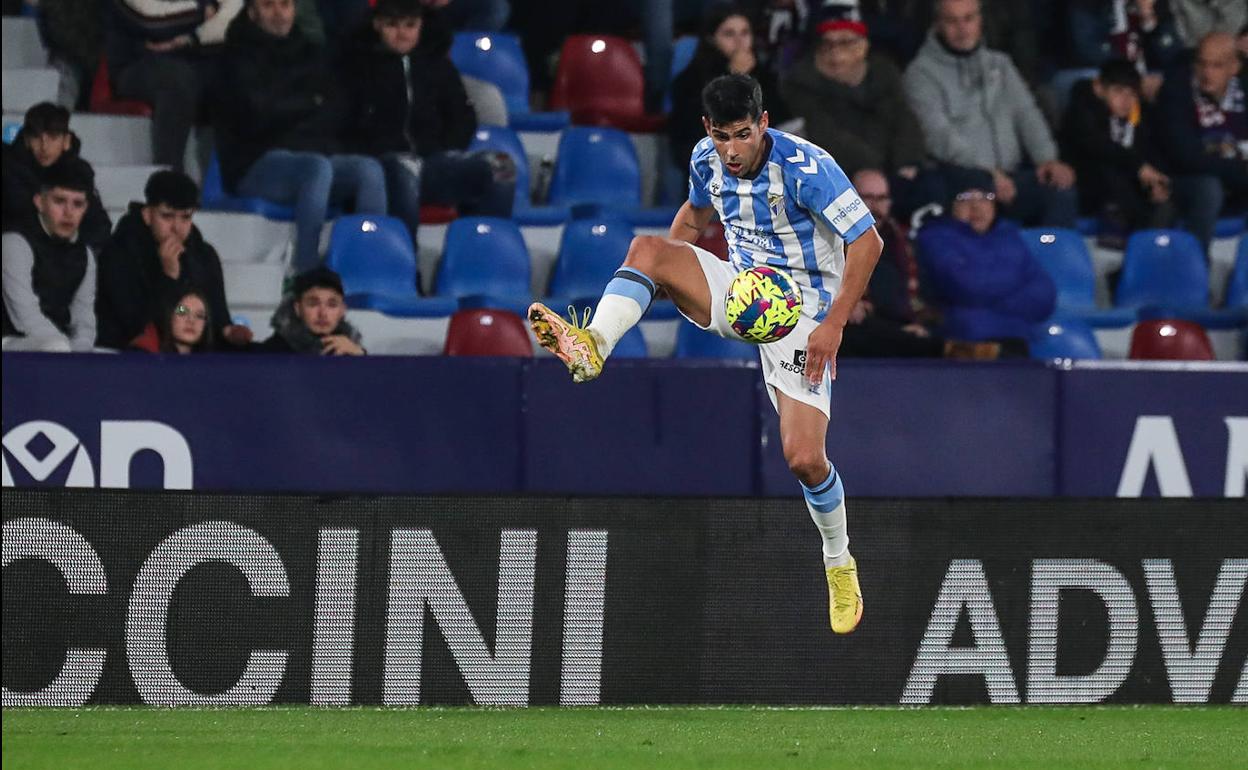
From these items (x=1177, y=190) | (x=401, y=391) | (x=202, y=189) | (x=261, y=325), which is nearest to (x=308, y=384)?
(x=401, y=391)

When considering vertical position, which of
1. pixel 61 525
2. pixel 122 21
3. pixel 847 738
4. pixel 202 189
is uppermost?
pixel 122 21

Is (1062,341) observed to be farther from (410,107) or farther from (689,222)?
(689,222)

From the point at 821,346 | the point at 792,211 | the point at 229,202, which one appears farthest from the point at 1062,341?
the point at 229,202

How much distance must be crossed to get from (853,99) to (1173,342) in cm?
217

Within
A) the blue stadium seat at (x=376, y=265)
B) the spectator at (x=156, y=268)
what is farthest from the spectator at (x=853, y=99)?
the spectator at (x=156, y=268)

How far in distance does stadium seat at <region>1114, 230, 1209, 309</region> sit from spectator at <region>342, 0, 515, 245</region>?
11.7 ft

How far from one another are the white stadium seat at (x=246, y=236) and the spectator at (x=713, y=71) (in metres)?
2.19

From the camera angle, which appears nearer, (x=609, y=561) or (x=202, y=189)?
(x=609, y=561)

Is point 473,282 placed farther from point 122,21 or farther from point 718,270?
point 718,270

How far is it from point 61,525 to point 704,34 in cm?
519

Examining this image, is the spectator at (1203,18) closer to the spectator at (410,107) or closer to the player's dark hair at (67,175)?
the spectator at (410,107)

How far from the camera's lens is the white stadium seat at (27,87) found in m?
10.8

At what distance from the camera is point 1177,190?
11.7m

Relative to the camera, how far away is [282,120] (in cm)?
1056
